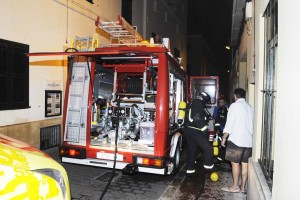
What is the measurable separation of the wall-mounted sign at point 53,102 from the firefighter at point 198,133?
4.27 meters

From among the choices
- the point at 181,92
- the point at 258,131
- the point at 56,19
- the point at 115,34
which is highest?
the point at 56,19

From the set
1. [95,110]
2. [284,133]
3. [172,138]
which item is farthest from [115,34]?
[284,133]

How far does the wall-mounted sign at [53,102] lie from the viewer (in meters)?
7.88

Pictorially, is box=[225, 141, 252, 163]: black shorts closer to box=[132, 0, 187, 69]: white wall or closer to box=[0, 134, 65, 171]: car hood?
box=[0, 134, 65, 171]: car hood

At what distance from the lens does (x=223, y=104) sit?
833cm

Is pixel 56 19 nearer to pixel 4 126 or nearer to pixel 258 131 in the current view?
pixel 4 126

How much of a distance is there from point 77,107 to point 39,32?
338 centimetres

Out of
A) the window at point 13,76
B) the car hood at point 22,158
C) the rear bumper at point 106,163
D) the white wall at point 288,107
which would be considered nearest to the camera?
the white wall at point 288,107

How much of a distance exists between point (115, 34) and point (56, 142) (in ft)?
13.0

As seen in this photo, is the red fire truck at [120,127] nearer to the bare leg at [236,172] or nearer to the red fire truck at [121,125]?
the red fire truck at [121,125]

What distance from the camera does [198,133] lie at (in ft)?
20.3

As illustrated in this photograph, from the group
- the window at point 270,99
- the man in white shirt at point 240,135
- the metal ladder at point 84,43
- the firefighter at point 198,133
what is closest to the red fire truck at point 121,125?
the metal ladder at point 84,43

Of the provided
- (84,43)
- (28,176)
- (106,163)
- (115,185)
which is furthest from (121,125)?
(28,176)

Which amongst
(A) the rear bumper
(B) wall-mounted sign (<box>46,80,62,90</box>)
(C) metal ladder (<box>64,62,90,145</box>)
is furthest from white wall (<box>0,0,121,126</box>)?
(A) the rear bumper
